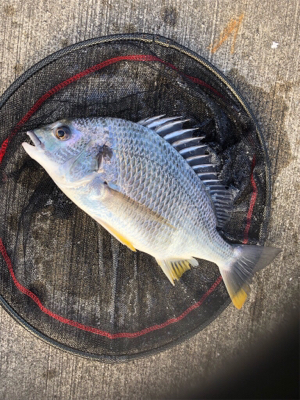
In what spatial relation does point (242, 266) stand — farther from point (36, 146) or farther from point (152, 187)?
point (36, 146)

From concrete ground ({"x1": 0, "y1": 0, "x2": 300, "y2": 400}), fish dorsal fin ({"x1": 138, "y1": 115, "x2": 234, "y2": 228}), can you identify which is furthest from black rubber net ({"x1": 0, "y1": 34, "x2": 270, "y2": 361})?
concrete ground ({"x1": 0, "y1": 0, "x2": 300, "y2": 400})

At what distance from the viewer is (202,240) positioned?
5.44ft

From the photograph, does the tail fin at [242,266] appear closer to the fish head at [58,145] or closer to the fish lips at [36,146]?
the fish head at [58,145]

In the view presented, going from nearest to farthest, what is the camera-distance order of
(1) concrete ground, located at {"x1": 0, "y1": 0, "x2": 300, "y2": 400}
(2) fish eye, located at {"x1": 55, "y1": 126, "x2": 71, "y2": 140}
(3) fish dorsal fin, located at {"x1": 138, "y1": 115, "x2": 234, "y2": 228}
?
1. (2) fish eye, located at {"x1": 55, "y1": 126, "x2": 71, "y2": 140}
2. (3) fish dorsal fin, located at {"x1": 138, "y1": 115, "x2": 234, "y2": 228}
3. (1) concrete ground, located at {"x1": 0, "y1": 0, "x2": 300, "y2": 400}

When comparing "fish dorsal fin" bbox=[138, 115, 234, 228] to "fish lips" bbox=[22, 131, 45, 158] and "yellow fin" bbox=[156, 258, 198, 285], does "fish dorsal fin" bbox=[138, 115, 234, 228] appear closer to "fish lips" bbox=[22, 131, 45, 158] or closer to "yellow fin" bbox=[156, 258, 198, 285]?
"yellow fin" bbox=[156, 258, 198, 285]

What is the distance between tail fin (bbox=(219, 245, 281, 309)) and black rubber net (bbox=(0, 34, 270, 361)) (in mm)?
128

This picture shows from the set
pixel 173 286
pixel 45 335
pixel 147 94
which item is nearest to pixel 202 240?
pixel 173 286

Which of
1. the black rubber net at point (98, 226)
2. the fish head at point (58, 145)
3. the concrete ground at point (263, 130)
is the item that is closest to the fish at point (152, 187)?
the fish head at point (58, 145)

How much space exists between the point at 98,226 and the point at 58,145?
57 cm

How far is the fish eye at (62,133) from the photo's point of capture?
1470mm

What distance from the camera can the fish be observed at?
4.86ft

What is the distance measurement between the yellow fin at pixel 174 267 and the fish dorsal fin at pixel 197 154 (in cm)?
29

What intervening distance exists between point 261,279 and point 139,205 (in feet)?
3.73

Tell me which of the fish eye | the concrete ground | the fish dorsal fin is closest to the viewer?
the fish eye
